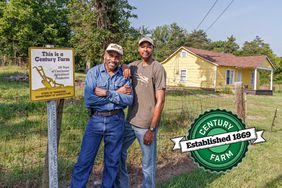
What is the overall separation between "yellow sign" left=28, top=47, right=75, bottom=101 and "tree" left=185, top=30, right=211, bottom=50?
59.0 metres

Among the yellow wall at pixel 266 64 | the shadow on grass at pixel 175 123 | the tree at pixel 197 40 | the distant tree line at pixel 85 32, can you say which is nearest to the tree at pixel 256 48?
the distant tree line at pixel 85 32

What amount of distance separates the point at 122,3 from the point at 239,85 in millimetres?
13229

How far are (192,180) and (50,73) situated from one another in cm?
276

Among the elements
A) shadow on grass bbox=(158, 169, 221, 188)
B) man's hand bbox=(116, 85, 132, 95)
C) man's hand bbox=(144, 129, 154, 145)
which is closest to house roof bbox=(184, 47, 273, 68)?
shadow on grass bbox=(158, 169, 221, 188)

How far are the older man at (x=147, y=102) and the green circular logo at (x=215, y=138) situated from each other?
1.54ft

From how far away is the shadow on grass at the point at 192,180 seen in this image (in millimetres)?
3826

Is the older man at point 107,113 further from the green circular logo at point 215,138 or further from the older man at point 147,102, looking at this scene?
the green circular logo at point 215,138

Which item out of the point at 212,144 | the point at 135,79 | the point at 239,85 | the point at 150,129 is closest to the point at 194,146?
the point at 212,144

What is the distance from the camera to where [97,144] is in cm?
310

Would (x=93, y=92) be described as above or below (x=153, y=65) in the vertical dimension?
below

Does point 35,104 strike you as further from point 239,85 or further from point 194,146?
point 194,146

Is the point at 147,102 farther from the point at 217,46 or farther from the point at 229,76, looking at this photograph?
the point at 217,46

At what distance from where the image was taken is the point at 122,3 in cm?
1672

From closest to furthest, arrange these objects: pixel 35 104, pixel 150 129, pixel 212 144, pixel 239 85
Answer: pixel 212 144 → pixel 150 129 → pixel 239 85 → pixel 35 104
